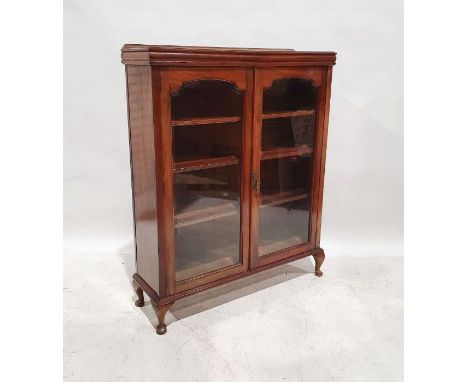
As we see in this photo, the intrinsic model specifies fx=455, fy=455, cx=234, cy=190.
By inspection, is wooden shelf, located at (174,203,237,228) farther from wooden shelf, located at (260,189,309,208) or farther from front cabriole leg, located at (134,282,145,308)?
front cabriole leg, located at (134,282,145,308)

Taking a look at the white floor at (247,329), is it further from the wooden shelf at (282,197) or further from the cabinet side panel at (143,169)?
the wooden shelf at (282,197)

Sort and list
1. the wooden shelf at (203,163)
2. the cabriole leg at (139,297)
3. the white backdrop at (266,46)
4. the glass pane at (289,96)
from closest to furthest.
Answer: the wooden shelf at (203,163)
the glass pane at (289,96)
the cabriole leg at (139,297)
the white backdrop at (266,46)

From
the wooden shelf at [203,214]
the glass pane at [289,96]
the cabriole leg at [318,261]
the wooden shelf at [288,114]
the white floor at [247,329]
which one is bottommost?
the white floor at [247,329]

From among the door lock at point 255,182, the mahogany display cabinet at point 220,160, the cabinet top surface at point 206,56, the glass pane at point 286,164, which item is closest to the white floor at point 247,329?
the mahogany display cabinet at point 220,160

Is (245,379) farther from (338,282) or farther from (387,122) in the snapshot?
(387,122)

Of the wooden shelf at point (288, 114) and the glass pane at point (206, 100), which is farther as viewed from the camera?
the wooden shelf at point (288, 114)

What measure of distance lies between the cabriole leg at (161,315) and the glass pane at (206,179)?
0.12 m

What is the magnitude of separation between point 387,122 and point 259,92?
110cm

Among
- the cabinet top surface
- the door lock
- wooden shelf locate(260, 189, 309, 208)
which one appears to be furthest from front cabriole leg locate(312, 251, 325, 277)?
the cabinet top surface

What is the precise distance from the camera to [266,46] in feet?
8.09

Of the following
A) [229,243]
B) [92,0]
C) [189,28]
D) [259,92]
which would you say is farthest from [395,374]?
[92,0]

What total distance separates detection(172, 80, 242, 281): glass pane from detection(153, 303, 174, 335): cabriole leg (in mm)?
124

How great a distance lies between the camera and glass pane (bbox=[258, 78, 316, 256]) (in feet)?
6.69

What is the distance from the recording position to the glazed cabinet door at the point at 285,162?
1.97 metres
